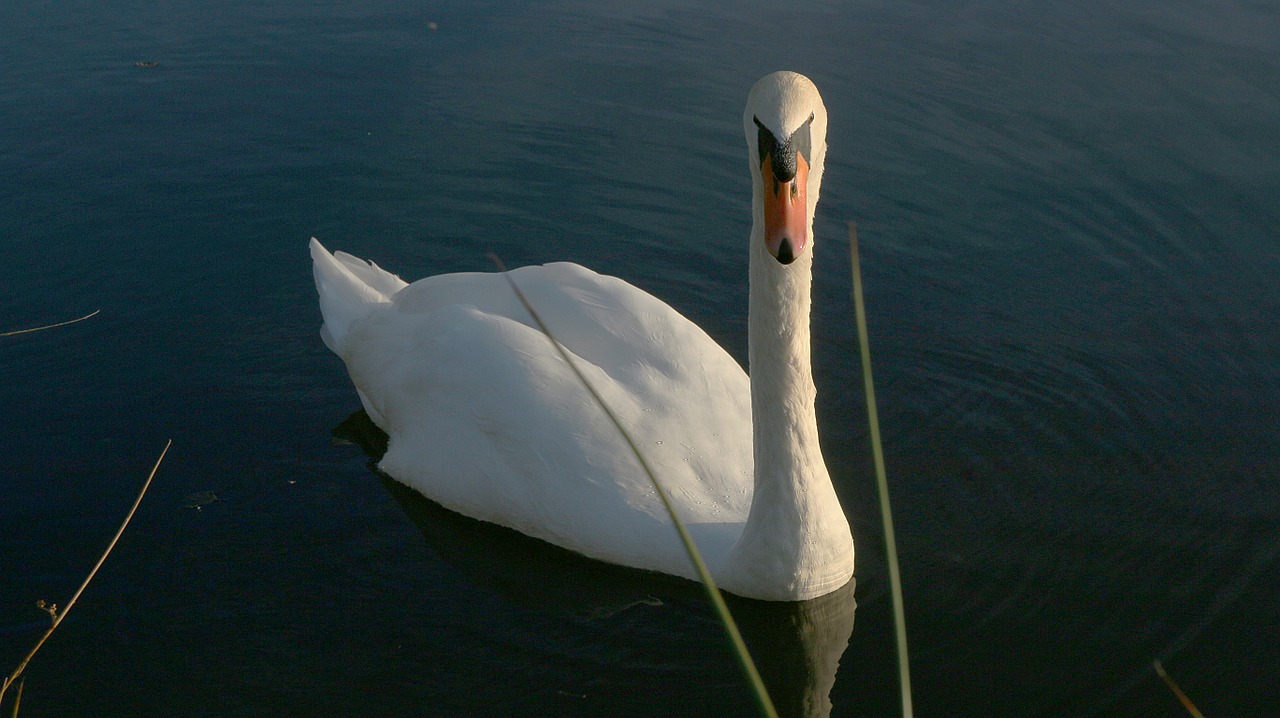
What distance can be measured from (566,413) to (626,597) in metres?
0.88

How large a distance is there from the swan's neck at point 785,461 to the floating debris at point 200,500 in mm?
2658

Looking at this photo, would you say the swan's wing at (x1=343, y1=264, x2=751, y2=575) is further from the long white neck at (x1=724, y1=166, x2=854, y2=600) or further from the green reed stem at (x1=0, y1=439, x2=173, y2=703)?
the green reed stem at (x1=0, y1=439, x2=173, y2=703)

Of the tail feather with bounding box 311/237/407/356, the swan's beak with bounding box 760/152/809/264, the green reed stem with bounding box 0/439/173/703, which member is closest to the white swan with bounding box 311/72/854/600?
the swan's beak with bounding box 760/152/809/264

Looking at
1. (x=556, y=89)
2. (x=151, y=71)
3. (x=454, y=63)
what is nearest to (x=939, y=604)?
(x=556, y=89)

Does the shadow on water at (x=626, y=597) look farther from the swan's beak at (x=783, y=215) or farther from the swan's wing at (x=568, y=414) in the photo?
the swan's beak at (x=783, y=215)

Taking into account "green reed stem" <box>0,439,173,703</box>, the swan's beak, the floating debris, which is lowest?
the floating debris

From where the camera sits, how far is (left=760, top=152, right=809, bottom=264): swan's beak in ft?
13.8

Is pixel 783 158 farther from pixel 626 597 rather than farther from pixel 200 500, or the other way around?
pixel 200 500

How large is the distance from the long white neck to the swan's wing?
27 centimetres

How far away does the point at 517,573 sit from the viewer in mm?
5832

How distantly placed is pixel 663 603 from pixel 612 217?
15.5 feet

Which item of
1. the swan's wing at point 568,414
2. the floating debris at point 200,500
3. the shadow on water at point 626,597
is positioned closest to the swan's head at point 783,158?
the swan's wing at point 568,414

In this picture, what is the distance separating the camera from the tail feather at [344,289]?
7.59 metres

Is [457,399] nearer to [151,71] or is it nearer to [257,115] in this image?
[257,115]
